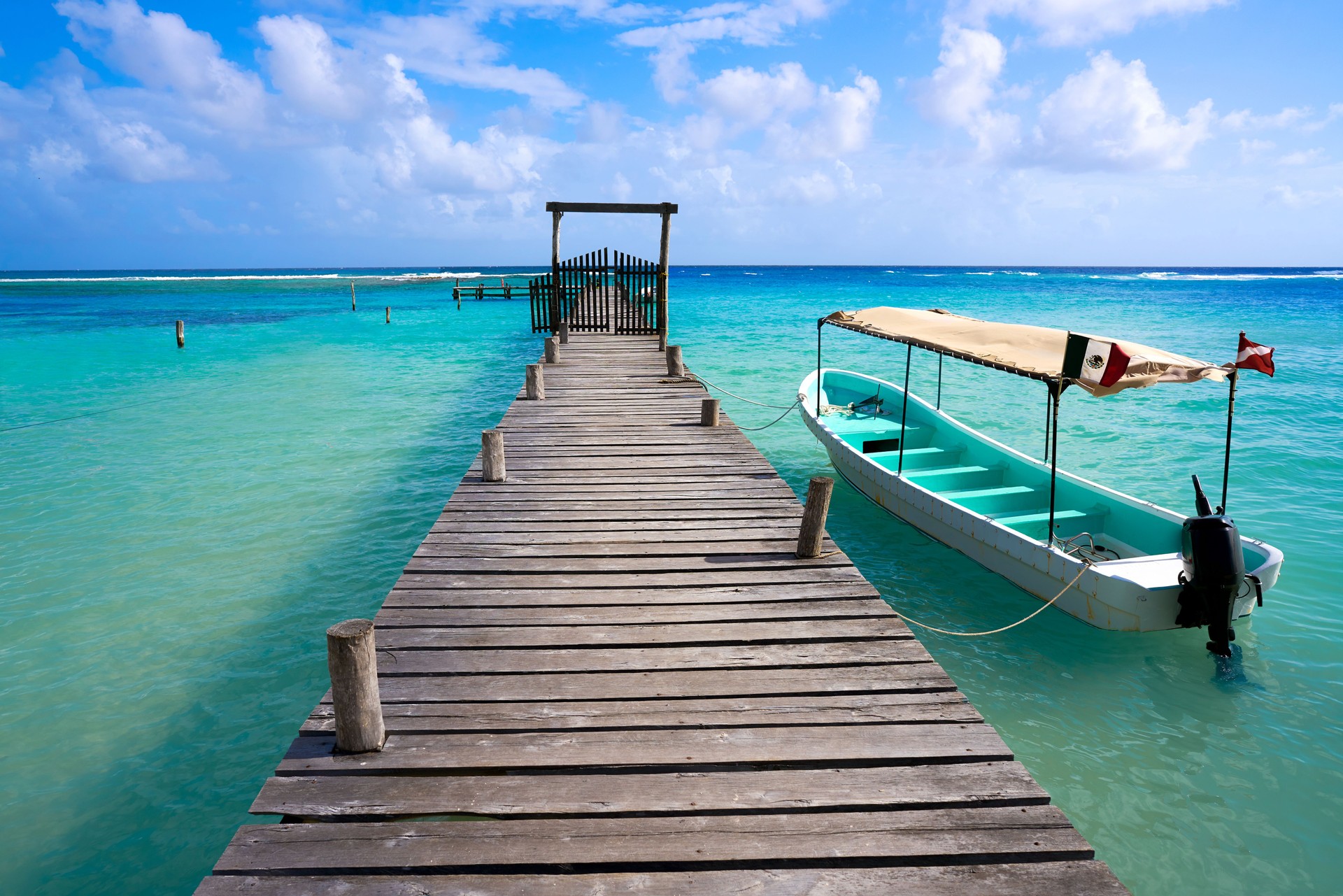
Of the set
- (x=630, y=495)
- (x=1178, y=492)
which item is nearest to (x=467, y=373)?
(x=630, y=495)

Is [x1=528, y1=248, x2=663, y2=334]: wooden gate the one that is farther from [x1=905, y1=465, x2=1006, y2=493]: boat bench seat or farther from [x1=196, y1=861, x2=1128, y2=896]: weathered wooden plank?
[x1=196, y1=861, x2=1128, y2=896]: weathered wooden plank

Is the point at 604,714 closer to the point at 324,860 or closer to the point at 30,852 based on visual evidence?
the point at 324,860

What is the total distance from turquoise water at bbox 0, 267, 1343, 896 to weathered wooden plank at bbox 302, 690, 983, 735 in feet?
6.31

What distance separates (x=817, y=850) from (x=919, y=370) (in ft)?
80.9

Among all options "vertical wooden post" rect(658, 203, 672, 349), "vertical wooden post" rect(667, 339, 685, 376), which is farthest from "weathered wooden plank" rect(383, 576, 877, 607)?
"vertical wooden post" rect(658, 203, 672, 349)

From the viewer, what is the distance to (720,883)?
9.94 ft

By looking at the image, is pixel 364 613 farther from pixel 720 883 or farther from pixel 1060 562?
pixel 1060 562

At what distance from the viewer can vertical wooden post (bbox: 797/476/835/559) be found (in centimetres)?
604

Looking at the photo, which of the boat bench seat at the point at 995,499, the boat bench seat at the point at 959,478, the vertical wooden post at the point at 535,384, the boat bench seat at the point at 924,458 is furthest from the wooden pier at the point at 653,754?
the vertical wooden post at the point at 535,384

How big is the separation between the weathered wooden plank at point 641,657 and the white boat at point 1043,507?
3.26 meters

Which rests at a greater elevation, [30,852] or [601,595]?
[601,595]

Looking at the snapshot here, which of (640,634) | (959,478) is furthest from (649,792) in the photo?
(959,478)

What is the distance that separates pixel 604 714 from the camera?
4.10 metres

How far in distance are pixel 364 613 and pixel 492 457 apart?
7.19 feet
